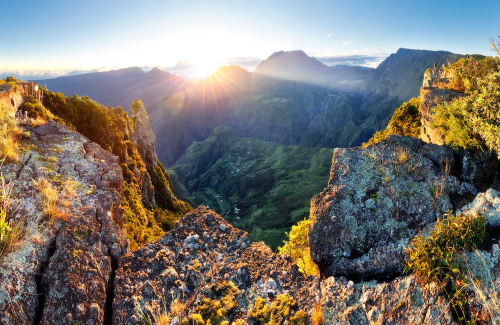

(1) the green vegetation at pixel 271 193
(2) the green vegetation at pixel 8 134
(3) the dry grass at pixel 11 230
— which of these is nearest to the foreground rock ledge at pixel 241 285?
(3) the dry grass at pixel 11 230

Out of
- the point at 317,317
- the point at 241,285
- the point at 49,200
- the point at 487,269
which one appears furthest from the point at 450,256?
the point at 49,200

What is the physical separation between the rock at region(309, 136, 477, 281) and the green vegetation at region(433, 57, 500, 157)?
1.03 meters

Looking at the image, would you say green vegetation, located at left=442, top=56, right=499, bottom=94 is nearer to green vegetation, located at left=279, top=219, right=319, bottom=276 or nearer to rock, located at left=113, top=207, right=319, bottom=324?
green vegetation, located at left=279, top=219, right=319, bottom=276

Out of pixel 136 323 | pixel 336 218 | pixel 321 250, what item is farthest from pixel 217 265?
pixel 336 218

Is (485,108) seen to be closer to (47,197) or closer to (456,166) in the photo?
(456,166)

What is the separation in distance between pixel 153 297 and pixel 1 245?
11.5ft

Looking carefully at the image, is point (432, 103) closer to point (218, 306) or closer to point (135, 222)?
point (218, 306)

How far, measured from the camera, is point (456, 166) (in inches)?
403

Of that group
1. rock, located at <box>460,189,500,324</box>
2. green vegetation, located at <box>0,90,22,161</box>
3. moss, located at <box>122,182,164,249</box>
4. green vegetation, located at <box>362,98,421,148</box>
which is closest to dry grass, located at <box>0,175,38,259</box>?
green vegetation, located at <box>0,90,22,161</box>

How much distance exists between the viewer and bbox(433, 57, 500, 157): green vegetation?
30.8 feet

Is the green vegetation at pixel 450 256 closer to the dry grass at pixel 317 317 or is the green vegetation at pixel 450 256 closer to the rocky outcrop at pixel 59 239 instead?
the dry grass at pixel 317 317

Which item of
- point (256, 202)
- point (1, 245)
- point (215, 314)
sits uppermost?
point (1, 245)

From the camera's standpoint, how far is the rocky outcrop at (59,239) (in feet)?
18.0

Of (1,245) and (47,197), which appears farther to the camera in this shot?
(47,197)
